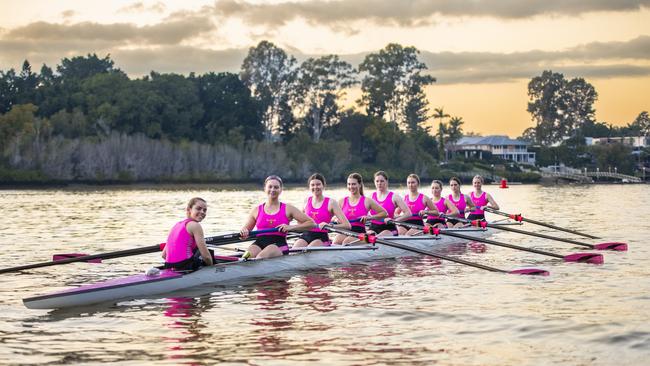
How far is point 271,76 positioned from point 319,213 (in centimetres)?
10012

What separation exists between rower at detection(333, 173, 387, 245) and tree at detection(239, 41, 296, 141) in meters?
96.8

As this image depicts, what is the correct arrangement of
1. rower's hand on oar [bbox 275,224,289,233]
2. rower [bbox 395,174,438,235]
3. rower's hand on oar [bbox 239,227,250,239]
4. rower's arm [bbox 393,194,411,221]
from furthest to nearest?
rower [bbox 395,174,438,235] < rower's arm [bbox 393,194,411,221] < rower's hand on oar [bbox 275,224,289,233] < rower's hand on oar [bbox 239,227,250,239]

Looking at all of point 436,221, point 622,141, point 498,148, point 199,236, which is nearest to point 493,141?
point 498,148

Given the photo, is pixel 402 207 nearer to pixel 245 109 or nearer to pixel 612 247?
pixel 612 247

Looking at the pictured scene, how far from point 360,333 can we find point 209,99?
96.5m

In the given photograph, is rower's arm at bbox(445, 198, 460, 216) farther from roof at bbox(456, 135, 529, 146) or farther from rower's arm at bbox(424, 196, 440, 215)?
roof at bbox(456, 135, 529, 146)

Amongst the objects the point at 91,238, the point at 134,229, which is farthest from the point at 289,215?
the point at 134,229

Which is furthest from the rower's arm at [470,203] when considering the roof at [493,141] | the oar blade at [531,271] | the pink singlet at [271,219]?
the roof at [493,141]

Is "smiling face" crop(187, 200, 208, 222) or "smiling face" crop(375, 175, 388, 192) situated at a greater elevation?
"smiling face" crop(375, 175, 388, 192)

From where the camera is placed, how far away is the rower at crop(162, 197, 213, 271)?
38.9 feet

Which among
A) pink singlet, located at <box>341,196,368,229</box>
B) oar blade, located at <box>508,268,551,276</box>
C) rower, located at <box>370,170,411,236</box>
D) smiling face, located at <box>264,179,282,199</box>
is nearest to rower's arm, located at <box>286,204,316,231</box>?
smiling face, located at <box>264,179,282,199</box>

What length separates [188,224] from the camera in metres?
12.1

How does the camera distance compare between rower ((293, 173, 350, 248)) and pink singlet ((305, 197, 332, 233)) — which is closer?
rower ((293, 173, 350, 248))

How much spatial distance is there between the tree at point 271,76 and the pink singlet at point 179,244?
10206 cm
